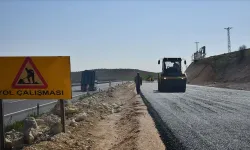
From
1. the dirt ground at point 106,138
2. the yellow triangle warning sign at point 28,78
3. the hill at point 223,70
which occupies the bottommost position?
the dirt ground at point 106,138

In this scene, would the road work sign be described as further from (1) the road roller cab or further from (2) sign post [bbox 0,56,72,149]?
(1) the road roller cab

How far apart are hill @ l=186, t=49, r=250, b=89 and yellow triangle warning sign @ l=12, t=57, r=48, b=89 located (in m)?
42.8

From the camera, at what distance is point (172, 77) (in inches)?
1289

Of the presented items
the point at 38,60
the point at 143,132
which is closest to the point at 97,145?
the point at 143,132

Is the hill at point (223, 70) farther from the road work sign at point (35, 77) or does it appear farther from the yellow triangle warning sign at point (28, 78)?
the yellow triangle warning sign at point (28, 78)

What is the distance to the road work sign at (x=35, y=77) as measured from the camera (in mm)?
9219

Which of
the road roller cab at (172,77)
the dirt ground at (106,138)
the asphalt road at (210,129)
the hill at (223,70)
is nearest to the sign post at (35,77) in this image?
the dirt ground at (106,138)

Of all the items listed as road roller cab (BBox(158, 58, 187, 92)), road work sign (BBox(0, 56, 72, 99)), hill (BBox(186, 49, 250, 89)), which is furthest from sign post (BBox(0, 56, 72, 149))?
hill (BBox(186, 49, 250, 89))

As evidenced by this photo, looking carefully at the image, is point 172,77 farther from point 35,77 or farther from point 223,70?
point 223,70

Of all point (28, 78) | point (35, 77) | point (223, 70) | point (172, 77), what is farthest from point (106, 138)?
point (223, 70)

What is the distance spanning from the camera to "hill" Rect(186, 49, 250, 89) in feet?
177

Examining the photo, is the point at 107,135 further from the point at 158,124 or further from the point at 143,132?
the point at 158,124

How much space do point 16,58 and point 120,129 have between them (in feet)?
15.9

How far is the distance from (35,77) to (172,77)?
24.4 m
